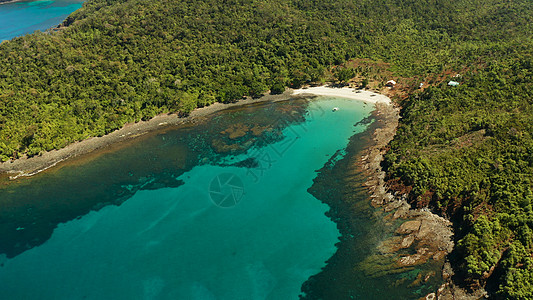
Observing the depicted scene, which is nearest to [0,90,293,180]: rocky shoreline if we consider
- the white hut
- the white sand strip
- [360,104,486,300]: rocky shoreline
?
the white sand strip

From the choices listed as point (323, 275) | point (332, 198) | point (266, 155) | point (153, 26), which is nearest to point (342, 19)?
point (153, 26)

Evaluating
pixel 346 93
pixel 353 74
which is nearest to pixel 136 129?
pixel 346 93

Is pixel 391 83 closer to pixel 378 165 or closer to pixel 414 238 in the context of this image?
pixel 378 165

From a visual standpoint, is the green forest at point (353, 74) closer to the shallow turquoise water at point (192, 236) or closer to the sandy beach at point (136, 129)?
the sandy beach at point (136, 129)

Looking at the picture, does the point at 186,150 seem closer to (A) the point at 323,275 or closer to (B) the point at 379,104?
(A) the point at 323,275

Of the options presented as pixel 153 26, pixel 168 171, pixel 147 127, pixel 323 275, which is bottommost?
pixel 323 275

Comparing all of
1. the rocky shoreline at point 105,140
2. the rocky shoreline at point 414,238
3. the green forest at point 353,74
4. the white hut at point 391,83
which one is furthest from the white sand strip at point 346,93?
the rocky shoreline at point 414,238
